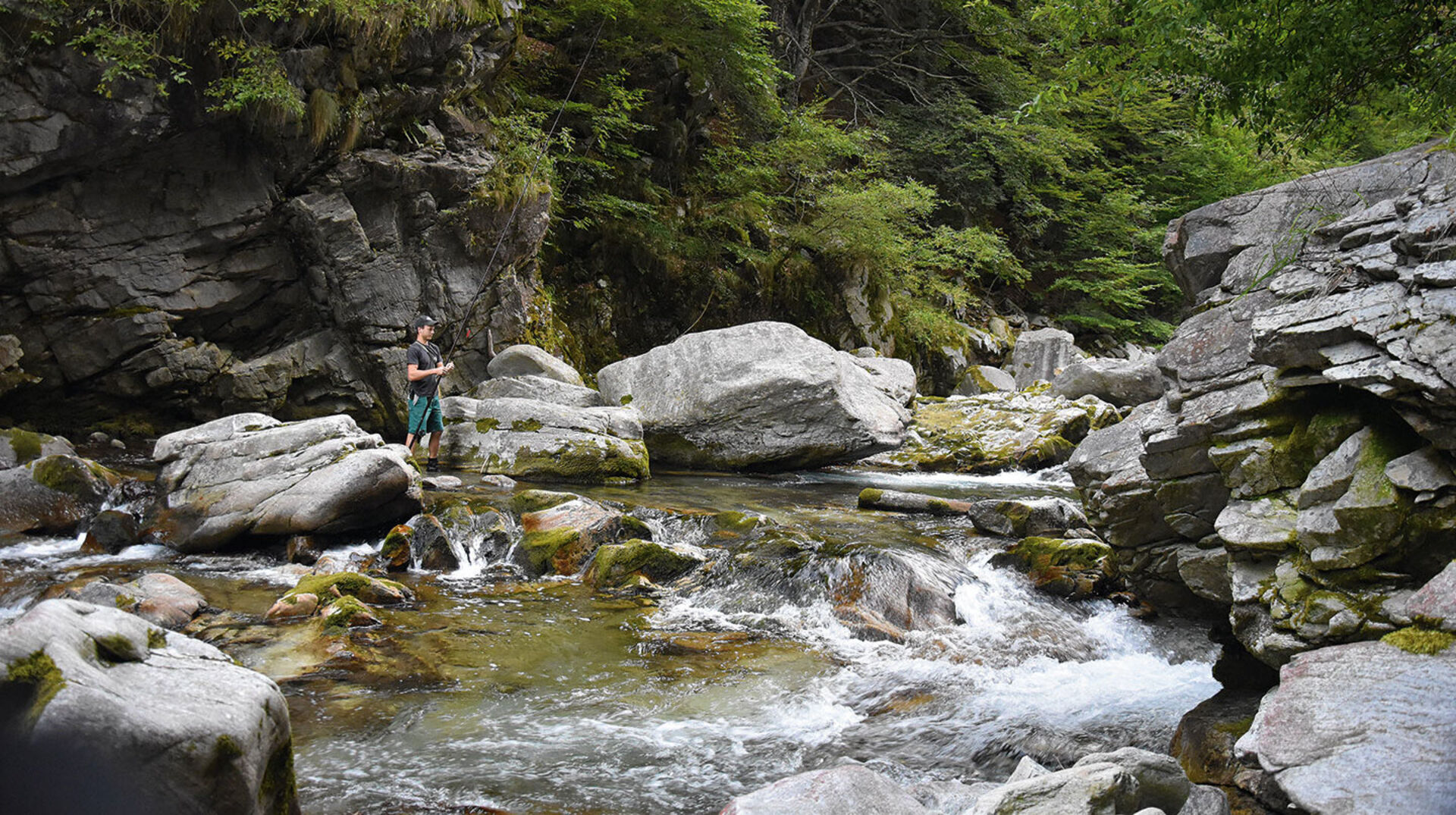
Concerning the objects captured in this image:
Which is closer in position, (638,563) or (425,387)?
(638,563)

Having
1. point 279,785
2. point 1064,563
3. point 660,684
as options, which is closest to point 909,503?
point 1064,563

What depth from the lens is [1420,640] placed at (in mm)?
3633

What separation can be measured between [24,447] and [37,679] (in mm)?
8994

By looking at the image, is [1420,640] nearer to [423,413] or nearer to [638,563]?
[638,563]

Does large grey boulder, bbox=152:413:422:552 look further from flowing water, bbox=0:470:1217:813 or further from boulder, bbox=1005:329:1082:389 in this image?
boulder, bbox=1005:329:1082:389

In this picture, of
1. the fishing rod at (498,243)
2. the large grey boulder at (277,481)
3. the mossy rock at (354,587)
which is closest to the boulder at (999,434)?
the fishing rod at (498,243)

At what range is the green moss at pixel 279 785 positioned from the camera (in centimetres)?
314

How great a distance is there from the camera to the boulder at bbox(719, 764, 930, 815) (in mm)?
3578

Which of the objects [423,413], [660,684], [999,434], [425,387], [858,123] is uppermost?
[858,123]

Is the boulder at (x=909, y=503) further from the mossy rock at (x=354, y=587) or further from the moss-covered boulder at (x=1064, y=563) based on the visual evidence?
the mossy rock at (x=354, y=587)

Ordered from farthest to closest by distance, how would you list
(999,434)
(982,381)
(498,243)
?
1. (982,381)
2. (999,434)
3. (498,243)

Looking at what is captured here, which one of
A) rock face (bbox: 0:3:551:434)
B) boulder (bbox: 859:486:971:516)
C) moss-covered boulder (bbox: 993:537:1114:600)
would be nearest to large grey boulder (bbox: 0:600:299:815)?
moss-covered boulder (bbox: 993:537:1114:600)

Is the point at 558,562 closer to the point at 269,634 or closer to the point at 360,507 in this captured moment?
the point at 360,507

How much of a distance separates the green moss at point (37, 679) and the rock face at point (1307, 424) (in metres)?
5.10
